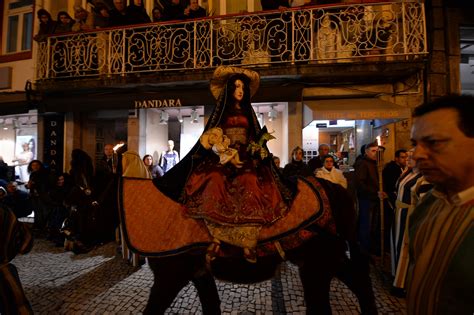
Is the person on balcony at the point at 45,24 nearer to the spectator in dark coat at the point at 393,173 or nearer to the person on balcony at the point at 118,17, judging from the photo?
the person on balcony at the point at 118,17

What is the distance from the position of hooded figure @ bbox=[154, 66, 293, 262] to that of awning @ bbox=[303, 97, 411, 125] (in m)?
4.22

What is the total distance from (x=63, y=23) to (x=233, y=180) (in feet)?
29.8

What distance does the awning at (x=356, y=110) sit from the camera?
645 centimetres

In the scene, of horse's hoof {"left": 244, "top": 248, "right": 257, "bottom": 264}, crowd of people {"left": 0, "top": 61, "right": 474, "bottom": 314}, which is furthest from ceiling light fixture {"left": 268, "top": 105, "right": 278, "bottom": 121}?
horse's hoof {"left": 244, "top": 248, "right": 257, "bottom": 264}

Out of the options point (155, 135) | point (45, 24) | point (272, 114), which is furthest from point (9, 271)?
point (45, 24)

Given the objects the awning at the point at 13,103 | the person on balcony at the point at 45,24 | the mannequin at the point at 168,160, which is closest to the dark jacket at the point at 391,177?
the mannequin at the point at 168,160

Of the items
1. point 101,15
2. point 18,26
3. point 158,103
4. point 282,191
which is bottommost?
point 282,191

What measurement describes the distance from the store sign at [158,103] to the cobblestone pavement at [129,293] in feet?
13.7

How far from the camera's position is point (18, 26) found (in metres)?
9.67

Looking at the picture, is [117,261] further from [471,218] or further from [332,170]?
[471,218]

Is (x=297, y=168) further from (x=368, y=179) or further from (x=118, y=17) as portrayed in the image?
(x=118, y=17)

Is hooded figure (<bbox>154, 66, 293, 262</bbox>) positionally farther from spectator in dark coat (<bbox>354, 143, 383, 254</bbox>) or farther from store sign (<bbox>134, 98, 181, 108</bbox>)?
store sign (<bbox>134, 98, 181, 108</bbox>)

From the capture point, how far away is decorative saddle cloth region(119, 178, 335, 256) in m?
2.25

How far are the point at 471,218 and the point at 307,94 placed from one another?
6863mm
